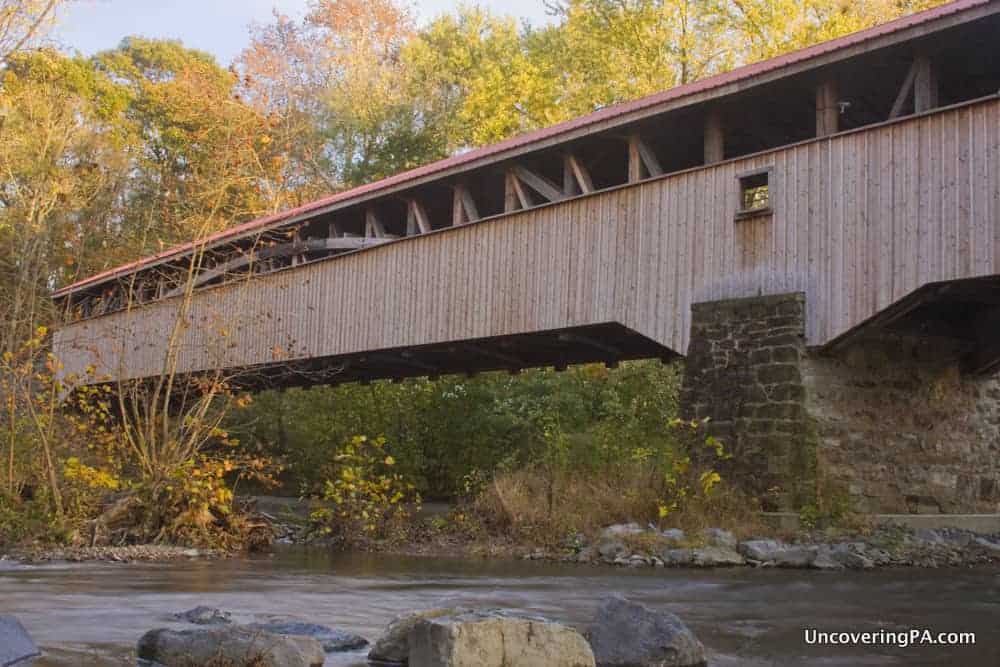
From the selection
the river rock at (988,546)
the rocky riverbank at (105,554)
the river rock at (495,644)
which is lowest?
the rocky riverbank at (105,554)

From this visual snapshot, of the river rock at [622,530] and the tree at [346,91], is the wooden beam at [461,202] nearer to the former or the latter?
the river rock at [622,530]

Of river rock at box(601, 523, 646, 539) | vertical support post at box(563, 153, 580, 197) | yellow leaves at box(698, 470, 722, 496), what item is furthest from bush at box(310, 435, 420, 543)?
vertical support post at box(563, 153, 580, 197)

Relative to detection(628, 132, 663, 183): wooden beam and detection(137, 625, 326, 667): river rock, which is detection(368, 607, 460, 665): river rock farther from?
detection(628, 132, 663, 183): wooden beam

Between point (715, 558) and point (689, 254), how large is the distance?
3.76 m

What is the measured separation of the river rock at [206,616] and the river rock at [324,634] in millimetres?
516

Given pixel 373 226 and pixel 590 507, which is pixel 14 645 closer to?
pixel 590 507

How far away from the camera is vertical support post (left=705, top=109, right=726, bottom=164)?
40.8 ft

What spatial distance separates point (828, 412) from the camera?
11.1 meters

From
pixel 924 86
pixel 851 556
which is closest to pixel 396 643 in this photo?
pixel 851 556

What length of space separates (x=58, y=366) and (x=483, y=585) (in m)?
5.36

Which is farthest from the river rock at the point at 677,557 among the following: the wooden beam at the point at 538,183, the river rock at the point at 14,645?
the river rock at the point at 14,645

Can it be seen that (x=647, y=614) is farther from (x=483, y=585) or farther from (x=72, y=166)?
(x=72, y=166)

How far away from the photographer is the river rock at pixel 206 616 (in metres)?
5.72

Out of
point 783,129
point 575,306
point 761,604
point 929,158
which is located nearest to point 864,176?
point 929,158
